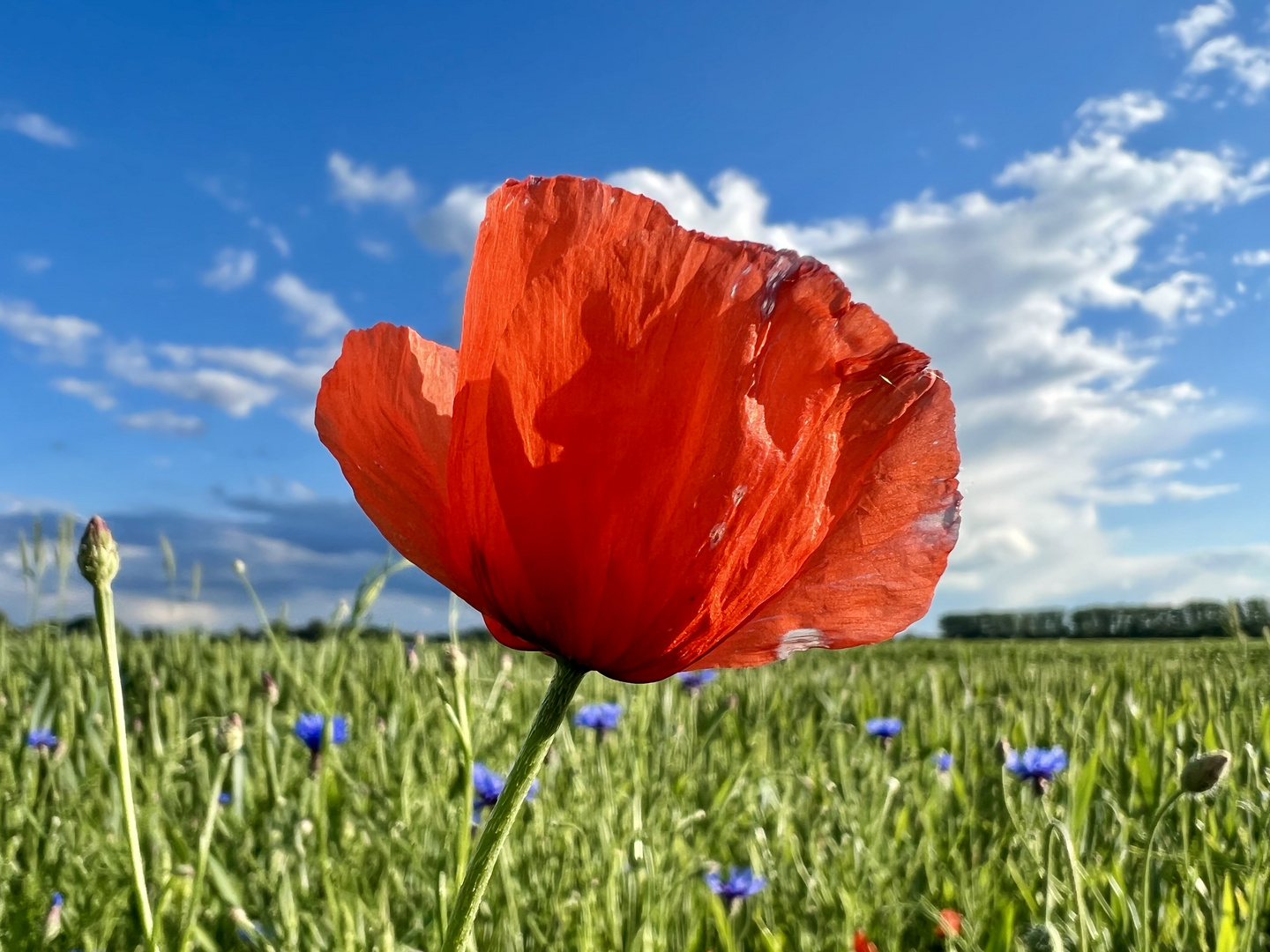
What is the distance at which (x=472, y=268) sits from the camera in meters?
0.69

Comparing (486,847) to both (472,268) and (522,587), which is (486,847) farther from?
(472,268)

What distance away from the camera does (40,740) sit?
8.30ft

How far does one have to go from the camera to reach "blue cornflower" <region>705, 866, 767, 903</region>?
185 cm

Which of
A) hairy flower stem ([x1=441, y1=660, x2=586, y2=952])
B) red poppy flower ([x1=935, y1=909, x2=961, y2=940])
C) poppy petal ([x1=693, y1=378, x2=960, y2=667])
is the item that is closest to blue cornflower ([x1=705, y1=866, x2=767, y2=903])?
red poppy flower ([x1=935, y1=909, x2=961, y2=940])

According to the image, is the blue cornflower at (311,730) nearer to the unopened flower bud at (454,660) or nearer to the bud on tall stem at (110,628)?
the unopened flower bud at (454,660)

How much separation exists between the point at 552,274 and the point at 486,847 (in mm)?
353

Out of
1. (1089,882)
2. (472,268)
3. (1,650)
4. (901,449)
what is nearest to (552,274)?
(472,268)

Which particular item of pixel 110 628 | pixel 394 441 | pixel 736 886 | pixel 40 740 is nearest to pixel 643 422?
pixel 394 441

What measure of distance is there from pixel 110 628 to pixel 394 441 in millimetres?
238

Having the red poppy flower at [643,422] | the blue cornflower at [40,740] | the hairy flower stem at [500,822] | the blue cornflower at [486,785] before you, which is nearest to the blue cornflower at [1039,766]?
the blue cornflower at [486,785]

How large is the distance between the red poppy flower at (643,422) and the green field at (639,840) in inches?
17.5

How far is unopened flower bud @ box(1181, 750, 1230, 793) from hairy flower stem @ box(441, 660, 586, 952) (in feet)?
2.83

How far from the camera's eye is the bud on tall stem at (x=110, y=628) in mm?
701

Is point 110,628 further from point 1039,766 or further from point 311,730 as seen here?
point 1039,766
